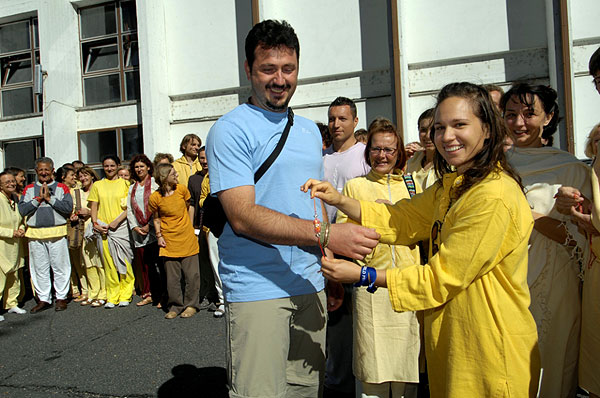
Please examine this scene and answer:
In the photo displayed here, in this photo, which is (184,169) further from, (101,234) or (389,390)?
(389,390)

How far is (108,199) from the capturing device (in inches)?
292

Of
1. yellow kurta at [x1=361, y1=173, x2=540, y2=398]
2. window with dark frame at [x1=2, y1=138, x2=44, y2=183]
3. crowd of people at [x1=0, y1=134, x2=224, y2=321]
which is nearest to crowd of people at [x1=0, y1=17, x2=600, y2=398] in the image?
yellow kurta at [x1=361, y1=173, x2=540, y2=398]

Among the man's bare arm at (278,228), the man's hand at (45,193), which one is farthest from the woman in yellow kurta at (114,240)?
the man's bare arm at (278,228)

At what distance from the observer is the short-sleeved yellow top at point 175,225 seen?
6582 millimetres

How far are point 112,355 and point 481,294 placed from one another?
4364 millimetres

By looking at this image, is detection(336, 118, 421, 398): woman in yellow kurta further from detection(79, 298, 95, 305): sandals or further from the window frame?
the window frame

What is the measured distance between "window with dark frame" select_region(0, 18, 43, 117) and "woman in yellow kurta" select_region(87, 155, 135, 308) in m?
8.80

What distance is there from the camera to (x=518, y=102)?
3027 millimetres

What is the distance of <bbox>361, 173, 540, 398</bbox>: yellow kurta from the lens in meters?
1.72

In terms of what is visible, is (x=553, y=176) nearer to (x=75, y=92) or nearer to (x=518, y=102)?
(x=518, y=102)

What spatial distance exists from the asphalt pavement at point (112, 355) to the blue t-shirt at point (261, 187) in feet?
7.14

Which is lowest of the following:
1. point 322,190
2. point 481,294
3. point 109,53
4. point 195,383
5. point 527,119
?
point 195,383

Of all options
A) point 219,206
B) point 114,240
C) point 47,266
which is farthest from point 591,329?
point 47,266

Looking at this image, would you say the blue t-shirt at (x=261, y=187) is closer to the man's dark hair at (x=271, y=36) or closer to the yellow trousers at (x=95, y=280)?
the man's dark hair at (x=271, y=36)
